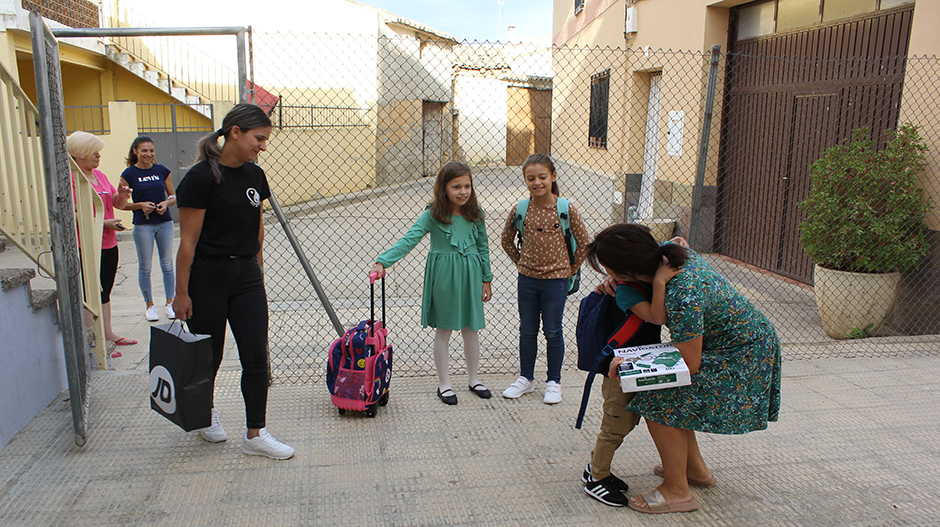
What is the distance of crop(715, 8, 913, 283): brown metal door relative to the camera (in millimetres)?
5914

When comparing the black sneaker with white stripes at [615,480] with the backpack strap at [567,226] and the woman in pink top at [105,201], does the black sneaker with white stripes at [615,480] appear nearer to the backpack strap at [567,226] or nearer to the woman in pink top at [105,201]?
the backpack strap at [567,226]

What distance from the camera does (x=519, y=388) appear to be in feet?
12.6

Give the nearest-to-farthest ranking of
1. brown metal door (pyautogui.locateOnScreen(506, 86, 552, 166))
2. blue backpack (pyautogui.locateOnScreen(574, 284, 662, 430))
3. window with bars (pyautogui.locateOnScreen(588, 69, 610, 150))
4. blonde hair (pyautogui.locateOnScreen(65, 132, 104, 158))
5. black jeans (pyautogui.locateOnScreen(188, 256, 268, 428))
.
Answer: blue backpack (pyautogui.locateOnScreen(574, 284, 662, 430))
black jeans (pyautogui.locateOnScreen(188, 256, 268, 428))
blonde hair (pyautogui.locateOnScreen(65, 132, 104, 158))
window with bars (pyautogui.locateOnScreen(588, 69, 610, 150))
brown metal door (pyautogui.locateOnScreen(506, 86, 552, 166))

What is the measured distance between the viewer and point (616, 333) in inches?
103

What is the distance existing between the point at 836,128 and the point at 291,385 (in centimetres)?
571

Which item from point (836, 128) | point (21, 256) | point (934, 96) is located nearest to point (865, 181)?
point (934, 96)

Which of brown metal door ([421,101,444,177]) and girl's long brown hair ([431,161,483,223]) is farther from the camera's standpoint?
brown metal door ([421,101,444,177])

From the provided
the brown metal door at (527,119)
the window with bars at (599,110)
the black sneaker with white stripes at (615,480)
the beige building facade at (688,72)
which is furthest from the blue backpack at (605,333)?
the brown metal door at (527,119)

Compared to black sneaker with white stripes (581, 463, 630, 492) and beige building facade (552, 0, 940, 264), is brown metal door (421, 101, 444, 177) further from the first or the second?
black sneaker with white stripes (581, 463, 630, 492)

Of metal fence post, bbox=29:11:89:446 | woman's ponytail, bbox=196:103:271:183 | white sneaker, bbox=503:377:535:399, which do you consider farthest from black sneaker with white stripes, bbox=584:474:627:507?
metal fence post, bbox=29:11:89:446

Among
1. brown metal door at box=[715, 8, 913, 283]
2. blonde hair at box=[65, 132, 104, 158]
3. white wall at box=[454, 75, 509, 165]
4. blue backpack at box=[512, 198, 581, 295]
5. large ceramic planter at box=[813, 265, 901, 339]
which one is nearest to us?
blue backpack at box=[512, 198, 581, 295]

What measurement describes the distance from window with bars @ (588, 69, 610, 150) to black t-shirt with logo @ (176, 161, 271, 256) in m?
9.41

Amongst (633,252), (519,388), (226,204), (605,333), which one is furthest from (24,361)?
(633,252)

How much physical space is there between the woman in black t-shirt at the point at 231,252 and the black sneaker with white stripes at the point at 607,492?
1.40 meters
